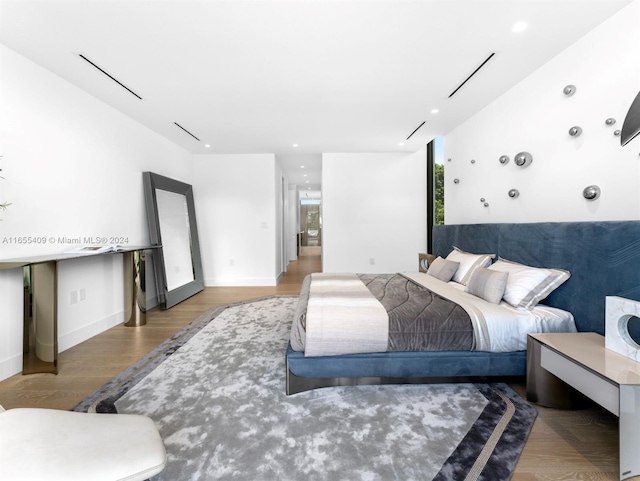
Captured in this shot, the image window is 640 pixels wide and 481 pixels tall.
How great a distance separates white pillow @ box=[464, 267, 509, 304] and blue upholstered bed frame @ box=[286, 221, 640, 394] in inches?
16.1

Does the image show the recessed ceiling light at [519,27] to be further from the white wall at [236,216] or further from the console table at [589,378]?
the white wall at [236,216]

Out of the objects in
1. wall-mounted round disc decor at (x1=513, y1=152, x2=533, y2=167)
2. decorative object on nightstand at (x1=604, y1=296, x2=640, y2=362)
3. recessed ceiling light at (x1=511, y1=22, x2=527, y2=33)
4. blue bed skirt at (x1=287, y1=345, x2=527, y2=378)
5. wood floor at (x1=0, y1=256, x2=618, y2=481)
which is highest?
recessed ceiling light at (x1=511, y1=22, x2=527, y2=33)

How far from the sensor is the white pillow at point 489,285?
2236mm

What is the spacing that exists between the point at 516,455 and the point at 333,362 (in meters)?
1.05

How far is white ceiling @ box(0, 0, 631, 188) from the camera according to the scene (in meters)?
1.89

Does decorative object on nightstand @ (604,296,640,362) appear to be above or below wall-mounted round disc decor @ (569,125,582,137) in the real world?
below

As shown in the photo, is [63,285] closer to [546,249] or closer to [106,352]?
[106,352]

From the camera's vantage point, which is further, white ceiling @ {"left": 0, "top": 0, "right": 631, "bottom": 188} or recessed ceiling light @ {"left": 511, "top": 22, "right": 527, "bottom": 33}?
recessed ceiling light @ {"left": 511, "top": 22, "right": 527, "bottom": 33}

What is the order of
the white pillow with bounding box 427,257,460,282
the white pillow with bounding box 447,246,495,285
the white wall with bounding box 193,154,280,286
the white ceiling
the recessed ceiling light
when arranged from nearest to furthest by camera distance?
1. the white ceiling
2. the recessed ceiling light
3. the white pillow with bounding box 447,246,495,285
4. the white pillow with bounding box 427,257,460,282
5. the white wall with bounding box 193,154,280,286

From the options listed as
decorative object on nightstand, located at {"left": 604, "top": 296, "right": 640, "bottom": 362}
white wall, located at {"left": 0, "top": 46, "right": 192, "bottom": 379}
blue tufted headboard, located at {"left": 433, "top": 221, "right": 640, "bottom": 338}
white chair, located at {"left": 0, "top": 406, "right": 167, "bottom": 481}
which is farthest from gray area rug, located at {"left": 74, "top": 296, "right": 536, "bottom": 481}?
white wall, located at {"left": 0, "top": 46, "right": 192, "bottom": 379}

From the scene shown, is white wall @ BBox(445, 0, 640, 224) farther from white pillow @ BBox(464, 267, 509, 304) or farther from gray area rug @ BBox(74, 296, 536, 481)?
gray area rug @ BBox(74, 296, 536, 481)

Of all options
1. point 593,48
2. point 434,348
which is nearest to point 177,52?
point 434,348

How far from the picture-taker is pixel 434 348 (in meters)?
1.94

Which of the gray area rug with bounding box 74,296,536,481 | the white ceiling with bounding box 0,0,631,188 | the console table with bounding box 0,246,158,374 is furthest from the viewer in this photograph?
the console table with bounding box 0,246,158,374
